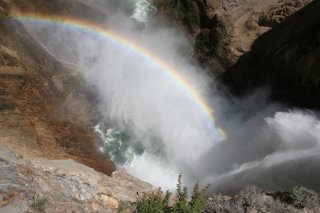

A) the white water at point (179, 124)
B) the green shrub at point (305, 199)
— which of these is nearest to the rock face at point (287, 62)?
the white water at point (179, 124)

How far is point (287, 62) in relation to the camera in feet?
49.3

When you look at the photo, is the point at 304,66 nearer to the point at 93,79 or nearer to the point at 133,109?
the point at 133,109

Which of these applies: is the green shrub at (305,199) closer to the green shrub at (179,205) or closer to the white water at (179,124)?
the white water at (179,124)

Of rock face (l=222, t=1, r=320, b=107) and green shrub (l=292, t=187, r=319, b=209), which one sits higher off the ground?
rock face (l=222, t=1, r=320, b=107)

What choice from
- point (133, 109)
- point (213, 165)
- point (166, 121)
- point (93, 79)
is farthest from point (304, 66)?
point (93, 79)

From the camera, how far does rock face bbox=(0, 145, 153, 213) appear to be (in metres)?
7.98

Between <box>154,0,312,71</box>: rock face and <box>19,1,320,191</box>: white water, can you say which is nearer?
<box>19,1,320,191</box>: white water

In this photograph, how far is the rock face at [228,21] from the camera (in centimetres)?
1731

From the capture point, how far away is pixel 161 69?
18891mm

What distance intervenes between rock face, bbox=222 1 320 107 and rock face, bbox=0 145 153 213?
22.3 ft

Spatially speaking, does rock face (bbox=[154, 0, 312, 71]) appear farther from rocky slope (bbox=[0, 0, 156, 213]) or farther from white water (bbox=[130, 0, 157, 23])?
rocky slope (bbox=[0, 0, 156, 213])

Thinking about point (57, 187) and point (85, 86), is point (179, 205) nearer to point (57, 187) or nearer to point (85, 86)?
point (57, 187)

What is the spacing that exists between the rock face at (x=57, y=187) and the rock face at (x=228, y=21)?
8.65 meters

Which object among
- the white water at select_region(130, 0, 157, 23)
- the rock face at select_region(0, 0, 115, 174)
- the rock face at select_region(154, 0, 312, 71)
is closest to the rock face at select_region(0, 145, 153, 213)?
the rock face at select_region(0, 0, 115, 174)
